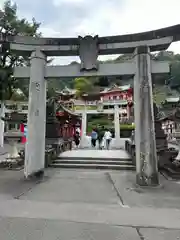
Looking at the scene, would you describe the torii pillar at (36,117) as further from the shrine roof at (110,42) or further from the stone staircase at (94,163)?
the stone staircase at (94,163)

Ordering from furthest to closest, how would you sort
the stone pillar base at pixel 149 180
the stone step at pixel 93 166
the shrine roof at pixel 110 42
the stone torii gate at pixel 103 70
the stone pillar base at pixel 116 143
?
the stone pillar base at pixel 116 143 < the stone step at pixel 93 166 < the shrine roof at pixel 110 42 < the stone torii gate at pixel 103 70 < the stone pillar base at pixel 149 180

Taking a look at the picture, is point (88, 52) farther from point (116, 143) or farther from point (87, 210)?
point (116, 143)

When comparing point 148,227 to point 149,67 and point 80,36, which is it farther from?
point 80,36

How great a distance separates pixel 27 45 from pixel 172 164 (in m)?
7.31

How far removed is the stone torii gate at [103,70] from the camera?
20.0 ft

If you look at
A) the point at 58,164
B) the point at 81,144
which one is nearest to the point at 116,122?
the point at 81,144

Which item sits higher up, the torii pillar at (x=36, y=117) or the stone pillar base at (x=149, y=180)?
the torii pillar at (x=36, y=117)

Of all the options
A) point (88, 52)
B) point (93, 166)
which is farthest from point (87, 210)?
point (93, 166)

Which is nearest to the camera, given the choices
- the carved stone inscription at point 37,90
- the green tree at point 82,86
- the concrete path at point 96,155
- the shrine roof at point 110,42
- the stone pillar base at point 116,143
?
the shrine roof at point 110,42

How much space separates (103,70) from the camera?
22.0 ft

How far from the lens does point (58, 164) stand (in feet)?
30.8

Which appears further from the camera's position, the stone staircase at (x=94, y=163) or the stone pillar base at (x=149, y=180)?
the stone staircase at (x=94, y=163)

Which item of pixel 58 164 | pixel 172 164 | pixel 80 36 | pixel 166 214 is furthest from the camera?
pixel 58 164

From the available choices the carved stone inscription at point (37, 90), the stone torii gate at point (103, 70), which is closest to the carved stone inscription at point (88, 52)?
the stone torii gate at point (103, 70)
